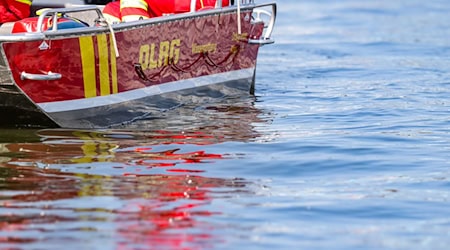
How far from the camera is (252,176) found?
22.4ft

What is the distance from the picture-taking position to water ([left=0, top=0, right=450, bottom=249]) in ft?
17.7

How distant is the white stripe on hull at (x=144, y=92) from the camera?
778cm

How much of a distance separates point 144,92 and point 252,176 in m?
2.06

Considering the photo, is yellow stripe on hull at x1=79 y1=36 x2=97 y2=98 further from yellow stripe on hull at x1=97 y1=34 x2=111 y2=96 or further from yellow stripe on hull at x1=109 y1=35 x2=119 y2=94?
yellow stripe on hull at x1=109 y1=35 x2=119 y2=94

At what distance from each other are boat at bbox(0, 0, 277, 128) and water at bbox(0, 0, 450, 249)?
0.18 metres

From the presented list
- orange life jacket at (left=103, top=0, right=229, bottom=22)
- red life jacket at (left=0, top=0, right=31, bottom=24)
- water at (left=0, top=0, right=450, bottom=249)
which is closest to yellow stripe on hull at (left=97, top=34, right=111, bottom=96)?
water at (left=0, top=0, right=450, bottom=249)

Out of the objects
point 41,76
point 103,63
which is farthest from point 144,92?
point 41,76

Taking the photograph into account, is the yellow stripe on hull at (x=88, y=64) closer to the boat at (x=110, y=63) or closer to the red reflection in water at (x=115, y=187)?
the boat at (x=110, y=63)

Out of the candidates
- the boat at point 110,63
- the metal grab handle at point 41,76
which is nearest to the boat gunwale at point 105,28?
the boat at point 110,63

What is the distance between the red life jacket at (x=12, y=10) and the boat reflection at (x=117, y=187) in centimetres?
93

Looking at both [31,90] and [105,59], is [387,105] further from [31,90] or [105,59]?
[31,90]

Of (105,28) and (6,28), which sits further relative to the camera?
(6,28)

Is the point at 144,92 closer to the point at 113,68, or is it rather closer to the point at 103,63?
the point at 113,68

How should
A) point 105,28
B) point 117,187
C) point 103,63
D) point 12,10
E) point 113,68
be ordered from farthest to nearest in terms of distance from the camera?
point 12,10 → point 113,68 → point 103,63 → point 105,28 → point 117,187
